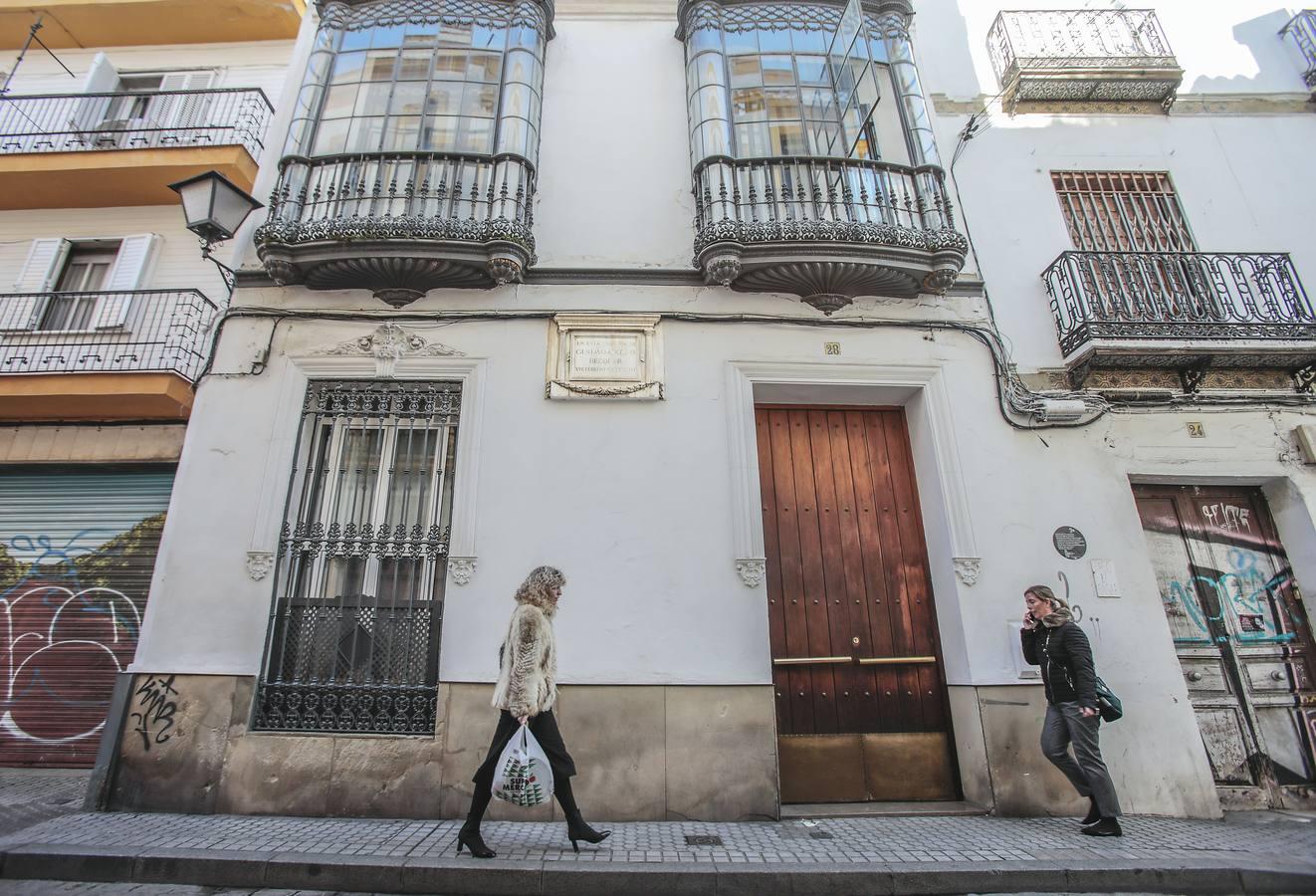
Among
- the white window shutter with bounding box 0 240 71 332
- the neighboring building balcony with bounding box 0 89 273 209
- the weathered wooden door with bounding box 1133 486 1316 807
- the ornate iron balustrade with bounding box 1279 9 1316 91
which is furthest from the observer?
the ornate iron balustrade with bounding box 1279 9 1316 91

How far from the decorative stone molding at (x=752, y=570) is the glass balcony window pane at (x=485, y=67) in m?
5.95

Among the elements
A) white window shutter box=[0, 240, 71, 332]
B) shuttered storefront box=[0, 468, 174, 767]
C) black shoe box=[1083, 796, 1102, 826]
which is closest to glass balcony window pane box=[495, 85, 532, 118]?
shuttered storefront box=[0, 468, 174, 767]

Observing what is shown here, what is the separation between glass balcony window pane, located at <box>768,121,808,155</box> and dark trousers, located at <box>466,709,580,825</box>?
614 cm

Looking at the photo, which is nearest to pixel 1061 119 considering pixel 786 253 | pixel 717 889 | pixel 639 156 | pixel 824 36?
pixel 824 36

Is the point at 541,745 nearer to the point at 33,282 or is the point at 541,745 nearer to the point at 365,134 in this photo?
the point at 365,134

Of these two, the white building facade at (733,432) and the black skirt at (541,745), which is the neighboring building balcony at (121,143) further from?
the black skirt at (541,745)

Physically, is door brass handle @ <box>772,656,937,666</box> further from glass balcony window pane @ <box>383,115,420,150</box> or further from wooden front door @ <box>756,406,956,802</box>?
glass balcony window pane @ <box>383,115,420,150</box>

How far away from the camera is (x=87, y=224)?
26.6 feet

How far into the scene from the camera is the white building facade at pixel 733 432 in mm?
5012

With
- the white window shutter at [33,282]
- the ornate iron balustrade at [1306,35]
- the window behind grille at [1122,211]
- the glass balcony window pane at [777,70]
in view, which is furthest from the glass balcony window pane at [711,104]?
the white window shutter at [33,282]

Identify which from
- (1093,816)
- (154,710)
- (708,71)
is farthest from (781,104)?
(154,710)

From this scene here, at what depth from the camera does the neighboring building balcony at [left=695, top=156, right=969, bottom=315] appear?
237 inches

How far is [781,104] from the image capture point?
276 inches

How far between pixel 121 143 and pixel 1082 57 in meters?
12.5
